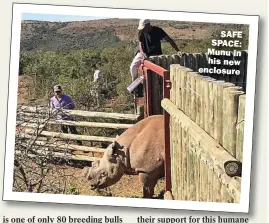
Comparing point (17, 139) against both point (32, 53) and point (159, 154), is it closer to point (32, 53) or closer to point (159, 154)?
point (32, 53)

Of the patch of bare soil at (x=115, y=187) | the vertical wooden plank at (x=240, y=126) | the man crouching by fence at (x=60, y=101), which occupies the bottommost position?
the patch of bare soil at (x=115, y=187)

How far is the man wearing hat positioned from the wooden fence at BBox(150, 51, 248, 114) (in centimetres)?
8

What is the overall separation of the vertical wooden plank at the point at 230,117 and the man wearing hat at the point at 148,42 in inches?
43.1

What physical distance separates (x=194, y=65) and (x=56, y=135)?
1473mm

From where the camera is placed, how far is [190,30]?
6.98 meters

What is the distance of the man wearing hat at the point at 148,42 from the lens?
23.0 feet

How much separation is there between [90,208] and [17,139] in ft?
3.13

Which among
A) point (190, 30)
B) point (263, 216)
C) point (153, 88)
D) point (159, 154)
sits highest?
point (190, 30)

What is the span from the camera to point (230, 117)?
6.15 metres

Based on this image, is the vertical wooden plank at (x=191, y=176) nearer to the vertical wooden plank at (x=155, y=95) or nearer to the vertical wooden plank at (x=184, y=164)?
the vertical wooden plank at (x=184, y=164)

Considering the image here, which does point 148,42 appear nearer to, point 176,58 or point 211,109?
point 176,58

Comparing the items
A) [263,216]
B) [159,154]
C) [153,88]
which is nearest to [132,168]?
[159,154]

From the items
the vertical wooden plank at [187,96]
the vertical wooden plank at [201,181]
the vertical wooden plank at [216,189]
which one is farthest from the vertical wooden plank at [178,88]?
the vertical wooden plank at [216,189]

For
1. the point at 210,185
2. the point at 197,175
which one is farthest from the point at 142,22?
the point at 210,185
